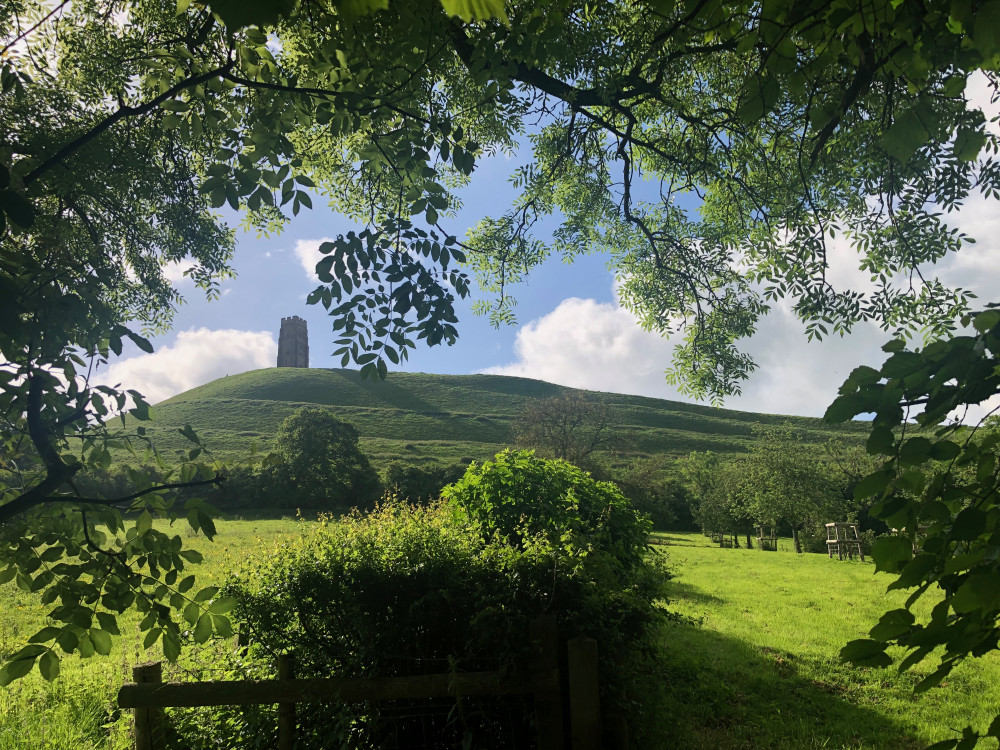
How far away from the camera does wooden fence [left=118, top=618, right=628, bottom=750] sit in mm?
4438

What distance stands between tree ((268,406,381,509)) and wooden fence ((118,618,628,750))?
47.8 m

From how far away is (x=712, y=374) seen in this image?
827cm

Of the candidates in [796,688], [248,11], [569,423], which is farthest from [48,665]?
[569,423]

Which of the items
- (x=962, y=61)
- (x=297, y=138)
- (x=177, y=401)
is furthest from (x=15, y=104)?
(x=177, y=401)

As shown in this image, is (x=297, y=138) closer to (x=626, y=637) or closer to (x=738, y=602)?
(x=626, y=637)

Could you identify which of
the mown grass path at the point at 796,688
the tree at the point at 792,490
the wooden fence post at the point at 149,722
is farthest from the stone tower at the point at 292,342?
the wooden fence post at the point at 149,722

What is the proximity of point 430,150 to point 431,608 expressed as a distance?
4139 mm

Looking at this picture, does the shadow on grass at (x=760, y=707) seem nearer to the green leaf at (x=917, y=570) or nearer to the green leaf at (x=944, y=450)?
the green leaf at (x=917, y=570)

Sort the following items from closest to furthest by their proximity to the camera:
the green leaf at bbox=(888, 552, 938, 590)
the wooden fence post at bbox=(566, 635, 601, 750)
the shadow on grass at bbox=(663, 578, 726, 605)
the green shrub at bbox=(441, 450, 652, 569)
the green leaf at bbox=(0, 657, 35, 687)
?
the green leaf at bbox=(888, 552, 938, 590) → the green leaf at bbox=(0, 657, 35, 687) → the wooden fence post at bbox=(566, 635, 601, 750) → the green shrub at bbox=(441, 450, 652, 569) → the shadow on grass at bbox=(663, 578, 726, 605)

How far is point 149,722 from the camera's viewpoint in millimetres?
4793

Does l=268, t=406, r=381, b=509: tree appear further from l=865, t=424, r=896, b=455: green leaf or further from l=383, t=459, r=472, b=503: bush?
l=865, t=424, r=896, b=455: green leaf

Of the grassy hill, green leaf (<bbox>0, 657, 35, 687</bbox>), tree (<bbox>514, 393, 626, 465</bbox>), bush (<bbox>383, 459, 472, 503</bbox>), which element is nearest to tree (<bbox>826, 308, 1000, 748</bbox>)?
green leaf (<bbox>0, 657, 35, 687</bbox>)

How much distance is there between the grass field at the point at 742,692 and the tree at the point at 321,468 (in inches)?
1485

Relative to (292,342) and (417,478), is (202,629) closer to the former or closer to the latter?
(417,478)
